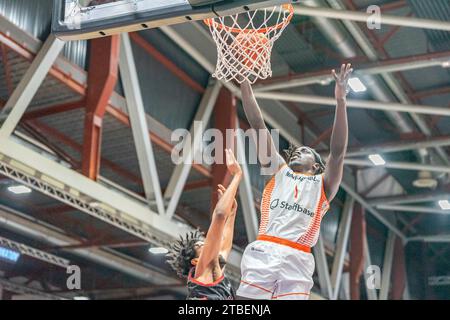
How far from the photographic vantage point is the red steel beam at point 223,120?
19.1 m

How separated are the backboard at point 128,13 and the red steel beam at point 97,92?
626 centimetres

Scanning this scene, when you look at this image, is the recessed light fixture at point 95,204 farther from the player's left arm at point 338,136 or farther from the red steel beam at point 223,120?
the player's left arm at point 338,136

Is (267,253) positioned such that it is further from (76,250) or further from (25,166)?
(76,250)

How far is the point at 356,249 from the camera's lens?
2612 centimetres

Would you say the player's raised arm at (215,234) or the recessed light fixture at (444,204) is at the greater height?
the recessed light fixture at (444,204)

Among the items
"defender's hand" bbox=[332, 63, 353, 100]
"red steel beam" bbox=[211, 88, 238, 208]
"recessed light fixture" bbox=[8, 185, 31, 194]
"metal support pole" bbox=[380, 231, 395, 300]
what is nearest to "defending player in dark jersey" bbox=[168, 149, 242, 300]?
"defender's hand" bbox=[332, 63, 353, 100]

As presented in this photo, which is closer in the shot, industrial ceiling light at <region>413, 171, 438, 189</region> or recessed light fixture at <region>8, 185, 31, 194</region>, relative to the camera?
recessed light fixture at <region>8, 185, 31, 194</region>

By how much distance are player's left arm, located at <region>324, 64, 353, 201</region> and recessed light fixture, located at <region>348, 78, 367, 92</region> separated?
12.1m

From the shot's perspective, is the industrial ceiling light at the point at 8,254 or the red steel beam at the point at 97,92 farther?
the industrial ceiling light at the point at 8,254

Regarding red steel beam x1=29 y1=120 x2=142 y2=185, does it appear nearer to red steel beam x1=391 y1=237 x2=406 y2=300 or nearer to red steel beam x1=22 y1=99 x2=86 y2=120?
red steel beam x1=22 y1=99 x2=86 y2=120

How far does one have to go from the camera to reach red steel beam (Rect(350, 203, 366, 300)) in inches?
986

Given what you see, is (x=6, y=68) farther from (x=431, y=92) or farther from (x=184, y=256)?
(x=431, y=92)

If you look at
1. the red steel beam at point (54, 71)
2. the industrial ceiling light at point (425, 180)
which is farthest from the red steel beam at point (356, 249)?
the red steel beam at point (54, 71)
